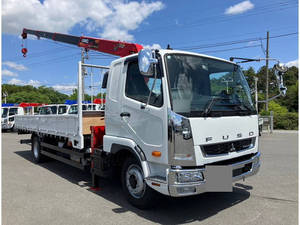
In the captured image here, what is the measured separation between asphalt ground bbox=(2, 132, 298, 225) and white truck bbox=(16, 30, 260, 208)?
41 centimetres

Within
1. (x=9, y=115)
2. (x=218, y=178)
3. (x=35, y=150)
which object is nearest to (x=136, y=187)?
(x=218, y=178)

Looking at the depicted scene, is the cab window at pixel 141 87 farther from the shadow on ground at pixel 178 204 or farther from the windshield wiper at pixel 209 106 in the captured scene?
the shadow on ground at pixel 178 204

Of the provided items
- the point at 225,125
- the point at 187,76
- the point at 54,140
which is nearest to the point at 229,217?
the point at 225,125

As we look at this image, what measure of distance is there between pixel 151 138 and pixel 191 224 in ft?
4.23

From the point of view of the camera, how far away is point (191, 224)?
3361 millimetres

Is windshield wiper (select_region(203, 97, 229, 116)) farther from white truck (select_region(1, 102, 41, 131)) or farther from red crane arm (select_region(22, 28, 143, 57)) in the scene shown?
white truck (select_region(1, 102, 41, 131))

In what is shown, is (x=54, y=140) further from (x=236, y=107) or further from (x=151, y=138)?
(x=236, y=107)

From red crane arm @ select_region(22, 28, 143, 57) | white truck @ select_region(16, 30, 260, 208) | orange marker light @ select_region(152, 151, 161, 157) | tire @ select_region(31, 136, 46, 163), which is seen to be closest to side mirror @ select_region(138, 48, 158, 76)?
white truck @ select_region(16, 30, 260, 208)

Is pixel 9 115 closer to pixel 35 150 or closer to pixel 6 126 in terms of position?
pixel 6 126

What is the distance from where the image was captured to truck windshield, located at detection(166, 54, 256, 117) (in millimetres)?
3313

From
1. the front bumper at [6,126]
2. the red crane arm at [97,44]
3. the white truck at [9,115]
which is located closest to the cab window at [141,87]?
the red crane arm at [97,44]

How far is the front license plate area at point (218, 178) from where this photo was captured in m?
3.26

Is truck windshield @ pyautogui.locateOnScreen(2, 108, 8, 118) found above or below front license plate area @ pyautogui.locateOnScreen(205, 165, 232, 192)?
above

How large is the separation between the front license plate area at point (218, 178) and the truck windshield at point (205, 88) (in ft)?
2.41
